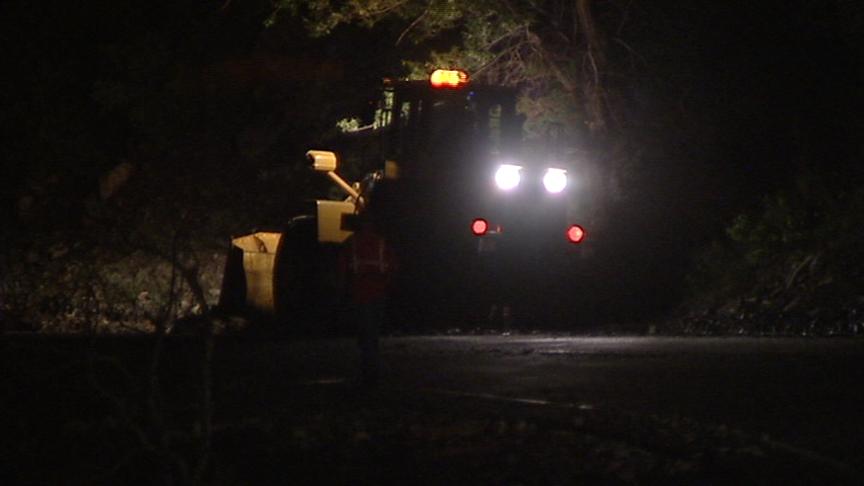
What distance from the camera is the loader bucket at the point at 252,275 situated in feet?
69.9

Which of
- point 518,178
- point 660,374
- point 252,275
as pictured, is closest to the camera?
point 660,374

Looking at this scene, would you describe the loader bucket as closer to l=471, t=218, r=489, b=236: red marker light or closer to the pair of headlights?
l=471, t=218, r=489, b=236: red marker light

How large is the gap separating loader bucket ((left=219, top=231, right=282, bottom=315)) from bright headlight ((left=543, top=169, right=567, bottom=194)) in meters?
4.13

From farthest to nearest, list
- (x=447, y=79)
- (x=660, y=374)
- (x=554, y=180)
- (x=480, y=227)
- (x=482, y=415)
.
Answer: (x=554, y=180) < (x=480, y=227) < (x=447, y=79) < (x=660, y=374) < (x=482, y=415)

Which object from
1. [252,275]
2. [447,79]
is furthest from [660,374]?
[252,275]

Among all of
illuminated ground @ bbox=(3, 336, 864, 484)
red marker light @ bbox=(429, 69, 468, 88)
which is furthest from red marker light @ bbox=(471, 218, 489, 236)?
illuminated ground @ bbox=(3, 336, 864, 484)

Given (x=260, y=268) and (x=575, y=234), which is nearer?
(x=575, y=234)

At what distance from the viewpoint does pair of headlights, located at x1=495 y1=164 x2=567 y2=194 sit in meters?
19.5

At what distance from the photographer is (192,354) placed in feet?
46.2

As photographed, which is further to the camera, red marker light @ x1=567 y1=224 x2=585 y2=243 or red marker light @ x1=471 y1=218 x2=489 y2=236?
red marker light @ x1=567 y1=224 x2=585 y2=243

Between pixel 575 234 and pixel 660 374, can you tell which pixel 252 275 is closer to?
pixel 575 234

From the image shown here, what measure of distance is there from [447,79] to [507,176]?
1.81m

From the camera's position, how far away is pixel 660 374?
1297cm

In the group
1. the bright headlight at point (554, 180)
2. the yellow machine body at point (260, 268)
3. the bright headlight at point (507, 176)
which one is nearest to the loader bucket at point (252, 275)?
the yellow machine body at point (260, 268)
